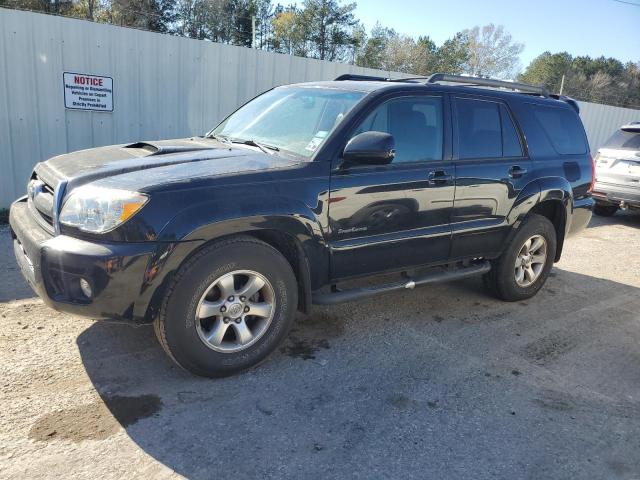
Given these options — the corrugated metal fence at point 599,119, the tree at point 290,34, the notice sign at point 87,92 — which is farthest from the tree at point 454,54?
the notice sign at point 87,92

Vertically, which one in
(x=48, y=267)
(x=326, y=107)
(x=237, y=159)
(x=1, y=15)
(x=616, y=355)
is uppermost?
(x=1, y=15)

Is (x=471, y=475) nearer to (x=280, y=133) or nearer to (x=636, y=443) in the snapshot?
(x=636, y=443)

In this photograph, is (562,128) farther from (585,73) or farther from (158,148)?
(585,73)

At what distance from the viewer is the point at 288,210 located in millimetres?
3293

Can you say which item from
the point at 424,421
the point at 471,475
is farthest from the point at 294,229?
the point at 471,475

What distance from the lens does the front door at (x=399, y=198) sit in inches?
141

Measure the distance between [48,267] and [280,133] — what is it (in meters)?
1.87

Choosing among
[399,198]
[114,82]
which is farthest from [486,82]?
[114,82]

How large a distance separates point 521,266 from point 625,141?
235 inches

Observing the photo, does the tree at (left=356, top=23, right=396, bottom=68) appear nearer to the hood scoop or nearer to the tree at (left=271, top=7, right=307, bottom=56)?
the tree at (left=271, top=7, right=307, bottom=56)

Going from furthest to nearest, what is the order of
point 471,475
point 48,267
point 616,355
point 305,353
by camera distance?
point 616,355, point 305,353, point 48,267, point 471,475

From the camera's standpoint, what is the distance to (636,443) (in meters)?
2.95

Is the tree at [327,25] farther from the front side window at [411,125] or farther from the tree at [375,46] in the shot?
the front side window at [411,125]

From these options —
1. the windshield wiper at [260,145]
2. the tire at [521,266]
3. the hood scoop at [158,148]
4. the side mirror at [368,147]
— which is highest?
the side mirror at [368,147]
